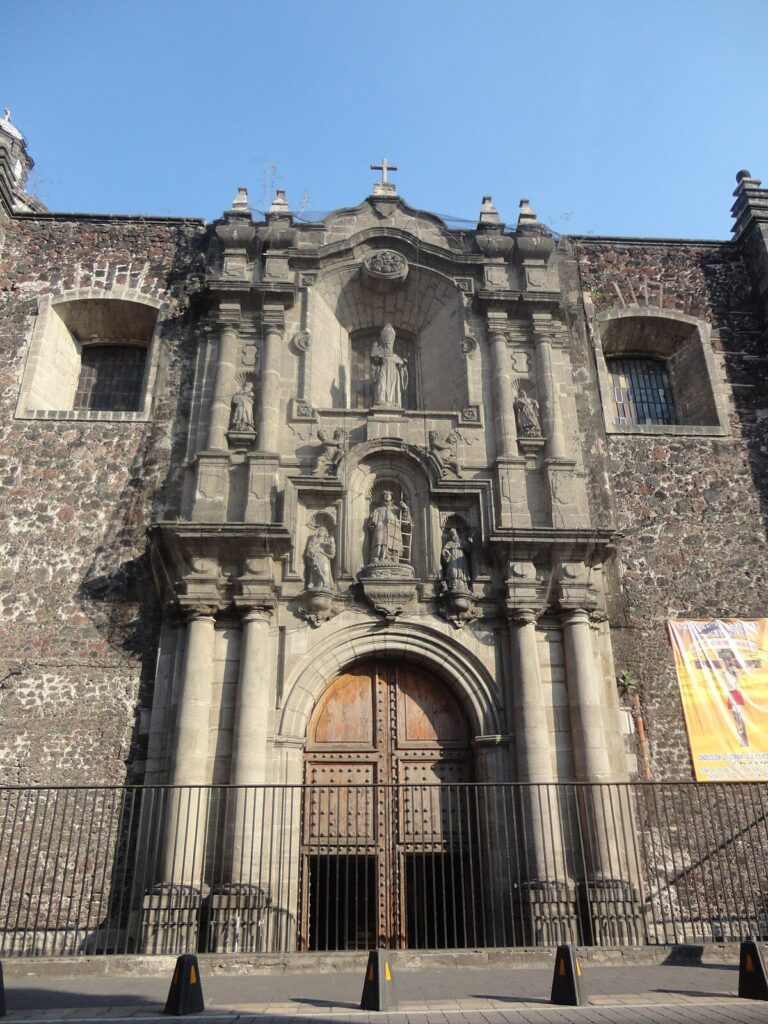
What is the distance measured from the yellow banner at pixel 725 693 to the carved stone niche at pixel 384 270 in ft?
22.0

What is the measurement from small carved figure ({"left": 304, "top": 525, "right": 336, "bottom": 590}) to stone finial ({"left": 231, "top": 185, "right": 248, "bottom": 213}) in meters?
5.91

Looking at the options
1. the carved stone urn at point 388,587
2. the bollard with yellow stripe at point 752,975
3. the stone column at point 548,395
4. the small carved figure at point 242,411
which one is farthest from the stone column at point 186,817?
the stone column at point 548,395

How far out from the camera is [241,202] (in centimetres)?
1369

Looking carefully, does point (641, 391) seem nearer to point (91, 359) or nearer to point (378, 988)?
point (91, 359)

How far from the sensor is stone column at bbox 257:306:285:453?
11461 mm

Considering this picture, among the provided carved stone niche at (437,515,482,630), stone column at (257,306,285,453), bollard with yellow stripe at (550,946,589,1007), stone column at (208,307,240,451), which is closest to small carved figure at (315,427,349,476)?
stone column at (257,306,285,453)

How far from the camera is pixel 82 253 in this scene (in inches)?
537

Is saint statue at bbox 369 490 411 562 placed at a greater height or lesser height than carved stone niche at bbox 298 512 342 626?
greater

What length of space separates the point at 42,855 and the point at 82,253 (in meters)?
9.25

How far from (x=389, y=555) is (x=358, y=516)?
0.75 metres

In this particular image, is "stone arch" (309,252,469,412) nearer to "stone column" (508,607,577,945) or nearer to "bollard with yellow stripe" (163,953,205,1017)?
"stone column" (508,607,577,945)

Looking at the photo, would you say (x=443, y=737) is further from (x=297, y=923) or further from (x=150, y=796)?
(x=150, y=796)

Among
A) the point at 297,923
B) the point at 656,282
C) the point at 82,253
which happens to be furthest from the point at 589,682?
the point at 82,253

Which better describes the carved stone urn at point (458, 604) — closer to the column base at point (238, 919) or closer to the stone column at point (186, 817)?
the stone column at point (186, 817)
